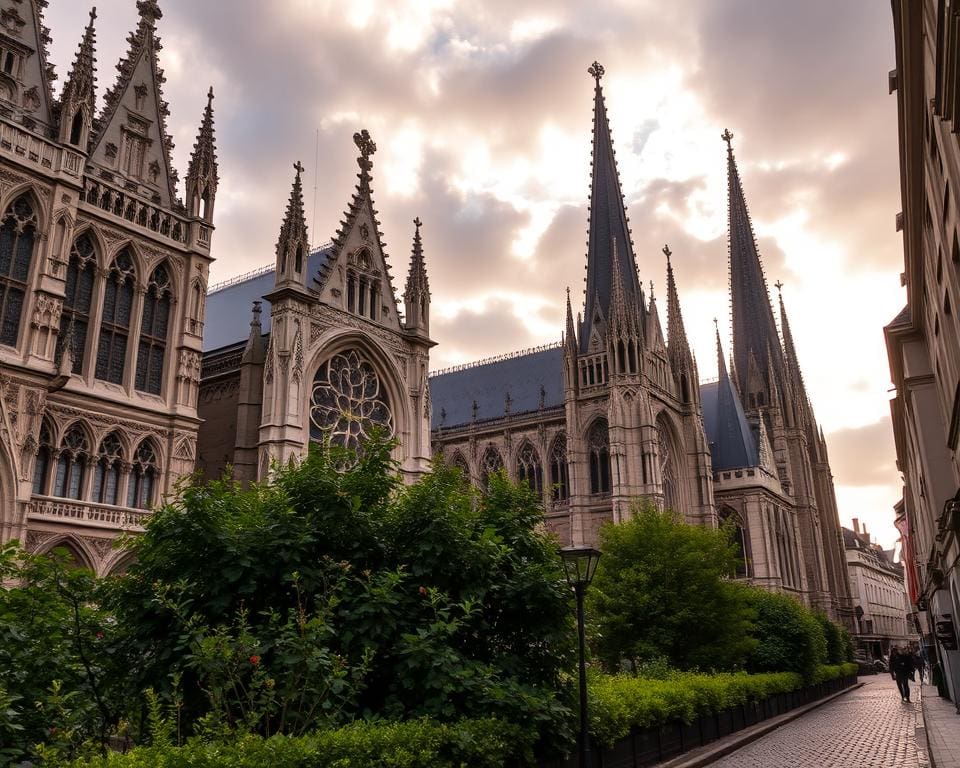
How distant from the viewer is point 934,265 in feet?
62.3

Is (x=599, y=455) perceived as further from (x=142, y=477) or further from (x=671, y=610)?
(x=142, y=477)

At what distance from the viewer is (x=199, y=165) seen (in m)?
33.4

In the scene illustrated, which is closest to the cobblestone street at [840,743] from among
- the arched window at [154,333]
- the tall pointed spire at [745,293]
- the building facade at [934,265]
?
the building facade at [934,265]

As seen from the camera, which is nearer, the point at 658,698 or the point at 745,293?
the point at 658,698

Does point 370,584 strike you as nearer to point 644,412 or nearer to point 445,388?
point 644,412

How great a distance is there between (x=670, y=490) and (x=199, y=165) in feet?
142

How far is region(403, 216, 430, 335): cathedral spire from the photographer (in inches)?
1605

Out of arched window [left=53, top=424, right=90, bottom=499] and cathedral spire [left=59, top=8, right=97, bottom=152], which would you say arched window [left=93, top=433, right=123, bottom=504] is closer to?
arched window [left=53, top=424, right=90, bottom=499]

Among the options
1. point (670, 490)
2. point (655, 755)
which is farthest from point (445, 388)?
point (655, 755)

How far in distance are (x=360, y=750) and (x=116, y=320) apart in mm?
25231

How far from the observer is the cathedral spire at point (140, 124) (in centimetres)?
3072

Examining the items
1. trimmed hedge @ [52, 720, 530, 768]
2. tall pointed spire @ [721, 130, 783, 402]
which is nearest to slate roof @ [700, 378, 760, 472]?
tall pointed spire @ [721, 130, 783, 402]

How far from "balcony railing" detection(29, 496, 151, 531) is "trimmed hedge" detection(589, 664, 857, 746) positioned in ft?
49.8

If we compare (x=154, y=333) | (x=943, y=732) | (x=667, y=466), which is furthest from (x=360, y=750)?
(x=667, y=466)
